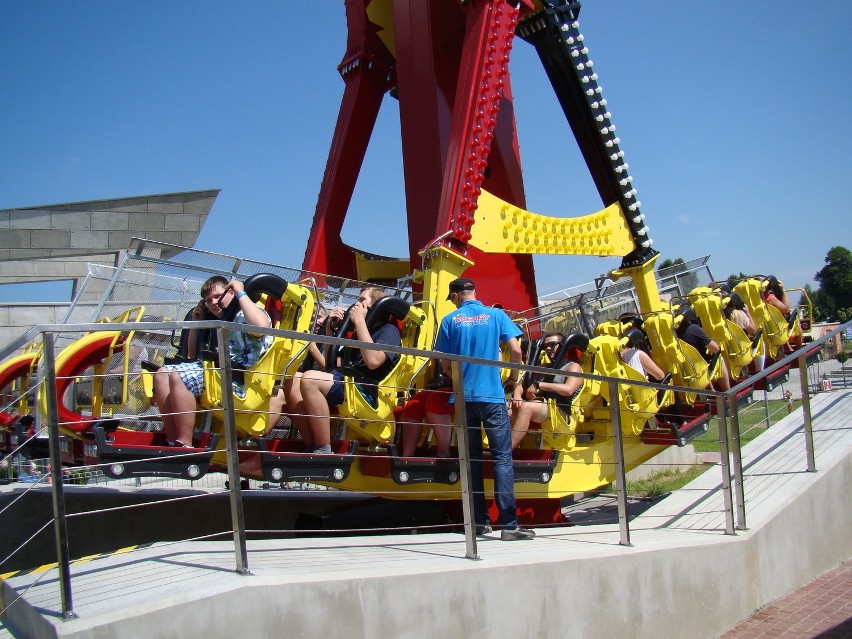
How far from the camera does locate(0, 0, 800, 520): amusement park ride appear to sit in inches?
215

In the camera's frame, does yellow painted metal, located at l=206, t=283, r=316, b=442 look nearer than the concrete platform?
No

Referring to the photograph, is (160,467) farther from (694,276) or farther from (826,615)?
(694,276)

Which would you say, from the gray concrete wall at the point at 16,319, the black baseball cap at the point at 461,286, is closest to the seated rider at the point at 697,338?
the black baseball cap at the point at 461,286

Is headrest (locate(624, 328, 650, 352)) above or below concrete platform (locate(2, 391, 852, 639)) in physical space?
above

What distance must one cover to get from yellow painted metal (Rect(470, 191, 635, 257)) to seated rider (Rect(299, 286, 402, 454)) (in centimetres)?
233

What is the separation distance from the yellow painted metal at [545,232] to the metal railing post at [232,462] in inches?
197

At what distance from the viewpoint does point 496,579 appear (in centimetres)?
404

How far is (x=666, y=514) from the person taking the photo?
6535mm

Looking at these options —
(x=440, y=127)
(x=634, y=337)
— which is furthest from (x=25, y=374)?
(x=634, y=337)

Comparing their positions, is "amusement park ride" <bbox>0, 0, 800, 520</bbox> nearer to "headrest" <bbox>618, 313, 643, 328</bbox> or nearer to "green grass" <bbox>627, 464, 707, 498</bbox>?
"headrest" <bbox>618, 313, 643, 328</bbox>

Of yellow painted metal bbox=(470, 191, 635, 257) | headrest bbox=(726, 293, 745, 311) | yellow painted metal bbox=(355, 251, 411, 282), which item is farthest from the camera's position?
yellow painted metal bbox=(355, 251, 411, 282)

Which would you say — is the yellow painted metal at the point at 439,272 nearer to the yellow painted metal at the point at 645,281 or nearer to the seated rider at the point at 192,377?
the seated rider at the point at 192,377

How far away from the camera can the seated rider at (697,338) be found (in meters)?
9.02

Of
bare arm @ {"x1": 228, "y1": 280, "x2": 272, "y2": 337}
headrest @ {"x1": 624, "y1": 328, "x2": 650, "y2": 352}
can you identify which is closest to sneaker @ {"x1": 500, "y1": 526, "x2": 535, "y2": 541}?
bare arm @ {"x1": 228, "y1": 280, "x2": 272, "y2": 337}
